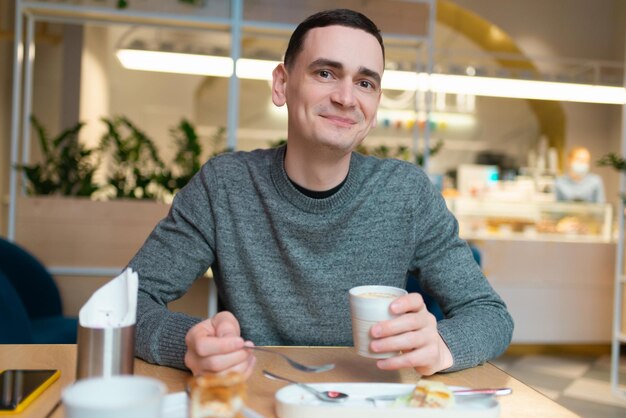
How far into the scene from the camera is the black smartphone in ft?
2.45

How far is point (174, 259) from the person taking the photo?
122cm

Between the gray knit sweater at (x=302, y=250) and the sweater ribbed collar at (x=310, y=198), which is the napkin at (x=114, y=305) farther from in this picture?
the sweater ribbed collar at (x=310, y=198)

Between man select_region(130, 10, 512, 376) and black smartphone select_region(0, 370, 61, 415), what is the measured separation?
0.81ft

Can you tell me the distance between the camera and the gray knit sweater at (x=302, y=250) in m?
1.23

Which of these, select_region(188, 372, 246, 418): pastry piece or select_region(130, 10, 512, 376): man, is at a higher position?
select_region(130, 10, 512, 376): man

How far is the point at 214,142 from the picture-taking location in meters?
3.49

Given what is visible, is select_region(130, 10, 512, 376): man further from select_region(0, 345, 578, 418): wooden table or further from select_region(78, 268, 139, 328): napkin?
select_region(78, 268, 139, 328): napkin

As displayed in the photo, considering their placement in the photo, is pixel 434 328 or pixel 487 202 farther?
pixel 487 202

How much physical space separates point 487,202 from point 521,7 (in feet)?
9.42

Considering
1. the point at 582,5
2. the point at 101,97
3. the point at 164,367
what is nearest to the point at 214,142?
the point at 164,367

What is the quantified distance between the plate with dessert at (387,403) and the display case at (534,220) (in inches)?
151

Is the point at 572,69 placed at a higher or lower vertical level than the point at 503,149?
higher

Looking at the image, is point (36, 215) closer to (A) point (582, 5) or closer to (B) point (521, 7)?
(B) point (521, 7)

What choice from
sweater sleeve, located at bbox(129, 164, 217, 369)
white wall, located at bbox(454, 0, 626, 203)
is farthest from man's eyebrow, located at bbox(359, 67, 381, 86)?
white wall, located at bbox(454, 0, 626, 203)
